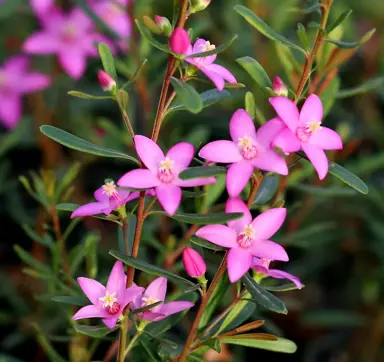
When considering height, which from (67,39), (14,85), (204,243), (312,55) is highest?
(67,39)

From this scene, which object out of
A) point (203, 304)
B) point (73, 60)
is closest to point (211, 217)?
point (203, 304)

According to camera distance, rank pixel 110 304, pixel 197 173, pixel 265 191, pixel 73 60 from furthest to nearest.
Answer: pixel 73 60
pixel 265 191
pixel 110 304
pixel 197 173

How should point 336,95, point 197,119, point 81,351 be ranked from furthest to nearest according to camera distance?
1. point 197,119
2. point 336,95
3. point 81,351

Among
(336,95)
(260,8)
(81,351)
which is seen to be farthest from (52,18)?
(81,351)

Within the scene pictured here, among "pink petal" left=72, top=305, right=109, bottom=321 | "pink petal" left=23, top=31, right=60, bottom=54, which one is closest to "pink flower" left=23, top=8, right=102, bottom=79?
"pink petal" left=23, top=31, right=60, bottom=54

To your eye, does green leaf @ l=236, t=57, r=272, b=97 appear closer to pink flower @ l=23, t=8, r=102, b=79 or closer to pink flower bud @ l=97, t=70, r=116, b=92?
pink flower bud @ l=97, t=70, r=116, b=92

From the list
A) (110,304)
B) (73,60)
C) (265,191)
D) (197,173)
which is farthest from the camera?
(73,60)

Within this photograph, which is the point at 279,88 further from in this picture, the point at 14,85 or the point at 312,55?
the point at 14,85

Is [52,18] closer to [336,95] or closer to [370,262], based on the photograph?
[336,95]
